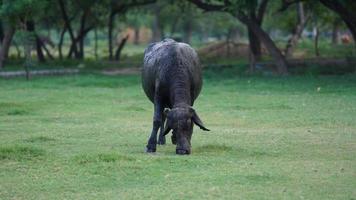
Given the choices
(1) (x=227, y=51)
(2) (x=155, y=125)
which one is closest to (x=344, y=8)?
(1) (x=227, y=51)

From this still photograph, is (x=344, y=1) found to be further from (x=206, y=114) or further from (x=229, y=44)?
(x=229, y=44)

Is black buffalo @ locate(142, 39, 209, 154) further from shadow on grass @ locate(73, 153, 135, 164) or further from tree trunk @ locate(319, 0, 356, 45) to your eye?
tree trunk @ locate(319, 0, 356, 45)

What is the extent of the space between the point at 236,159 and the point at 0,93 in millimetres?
14912

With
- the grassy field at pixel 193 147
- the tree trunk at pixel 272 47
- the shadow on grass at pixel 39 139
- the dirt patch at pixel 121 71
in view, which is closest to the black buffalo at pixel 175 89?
the grassy field at pixel 193 147

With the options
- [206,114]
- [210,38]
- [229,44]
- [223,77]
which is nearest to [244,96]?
[206,114]

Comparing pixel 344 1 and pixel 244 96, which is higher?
pixel 344 1

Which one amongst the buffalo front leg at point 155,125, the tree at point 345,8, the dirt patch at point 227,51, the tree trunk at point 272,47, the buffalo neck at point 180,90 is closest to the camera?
the buffalo neck at point 180,90

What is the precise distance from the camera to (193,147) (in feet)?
44.8

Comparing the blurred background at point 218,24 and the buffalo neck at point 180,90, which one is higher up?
the buffalo neck at point 180,90

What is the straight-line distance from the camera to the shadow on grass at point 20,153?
12320 mm

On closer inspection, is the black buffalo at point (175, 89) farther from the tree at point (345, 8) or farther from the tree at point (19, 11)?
the tree at point (345, 8)

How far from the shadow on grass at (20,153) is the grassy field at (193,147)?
0.05 ft

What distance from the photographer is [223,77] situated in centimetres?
3084

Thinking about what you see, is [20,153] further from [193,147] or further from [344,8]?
[344,8]
